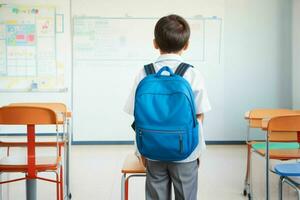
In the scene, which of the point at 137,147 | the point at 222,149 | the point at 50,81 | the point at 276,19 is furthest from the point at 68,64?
the point at 137,147

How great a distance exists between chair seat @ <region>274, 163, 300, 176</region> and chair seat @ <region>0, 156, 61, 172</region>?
3.91ft

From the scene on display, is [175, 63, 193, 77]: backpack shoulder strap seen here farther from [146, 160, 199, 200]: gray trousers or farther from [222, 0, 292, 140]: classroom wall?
[222, 0, 292, 140]: classroom wall

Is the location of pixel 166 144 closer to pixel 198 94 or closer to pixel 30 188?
pixel 198 94

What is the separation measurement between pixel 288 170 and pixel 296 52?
3.62 meters

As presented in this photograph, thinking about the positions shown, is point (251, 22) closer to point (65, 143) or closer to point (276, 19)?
point (276, 19)

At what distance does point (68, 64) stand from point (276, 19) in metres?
2.93

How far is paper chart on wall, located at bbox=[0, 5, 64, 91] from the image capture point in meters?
5.13

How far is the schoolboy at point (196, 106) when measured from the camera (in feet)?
5.02

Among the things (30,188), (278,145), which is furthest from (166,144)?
(278,145)

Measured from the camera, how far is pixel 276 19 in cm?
524

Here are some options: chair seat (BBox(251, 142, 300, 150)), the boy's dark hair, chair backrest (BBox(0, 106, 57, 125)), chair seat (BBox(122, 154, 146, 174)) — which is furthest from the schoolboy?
chair seat (BBox(251, 142, 300, 150))

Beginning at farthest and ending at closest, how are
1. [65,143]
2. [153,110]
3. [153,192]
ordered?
1. [65,143]
2. [153,192]
3. [153,110]

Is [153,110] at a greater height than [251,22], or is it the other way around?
[251,22]

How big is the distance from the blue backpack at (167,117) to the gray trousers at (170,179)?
8 centimetres
